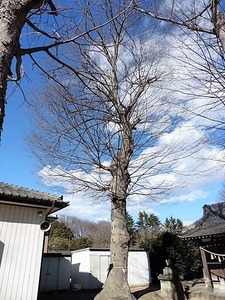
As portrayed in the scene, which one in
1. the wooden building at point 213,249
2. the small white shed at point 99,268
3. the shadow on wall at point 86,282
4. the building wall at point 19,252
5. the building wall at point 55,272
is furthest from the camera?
the small white shed at point 99,268

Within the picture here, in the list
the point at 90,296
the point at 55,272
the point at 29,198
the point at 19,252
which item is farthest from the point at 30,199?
the point at 55,272

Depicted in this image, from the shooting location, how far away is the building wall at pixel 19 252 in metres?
4.95

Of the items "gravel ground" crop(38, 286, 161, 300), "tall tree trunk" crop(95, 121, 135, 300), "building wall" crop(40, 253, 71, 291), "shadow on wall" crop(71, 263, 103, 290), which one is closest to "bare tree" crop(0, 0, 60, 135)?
"tall tree trunk" crop(95, 121, 135, 300)

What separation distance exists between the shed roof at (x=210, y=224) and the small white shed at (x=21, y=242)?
716 centimetres

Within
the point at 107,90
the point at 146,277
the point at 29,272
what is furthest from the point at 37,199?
the point at 146,277

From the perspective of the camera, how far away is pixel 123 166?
21.9ft

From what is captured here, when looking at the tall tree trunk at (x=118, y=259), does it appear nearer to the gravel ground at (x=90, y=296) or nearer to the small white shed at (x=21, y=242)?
the small white shed at (x=21, y=242)

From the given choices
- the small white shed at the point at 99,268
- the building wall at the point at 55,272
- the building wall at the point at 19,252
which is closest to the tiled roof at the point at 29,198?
the building wall at the point at 19,252

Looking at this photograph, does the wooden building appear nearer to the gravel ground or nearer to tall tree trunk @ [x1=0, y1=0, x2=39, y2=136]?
the gravel ground

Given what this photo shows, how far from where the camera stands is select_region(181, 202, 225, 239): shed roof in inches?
381

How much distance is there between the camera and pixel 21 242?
5.33m

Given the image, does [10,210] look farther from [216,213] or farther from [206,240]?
[216,213]

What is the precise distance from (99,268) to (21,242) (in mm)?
11733

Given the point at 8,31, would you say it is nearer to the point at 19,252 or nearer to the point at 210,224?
the point at 19,252
